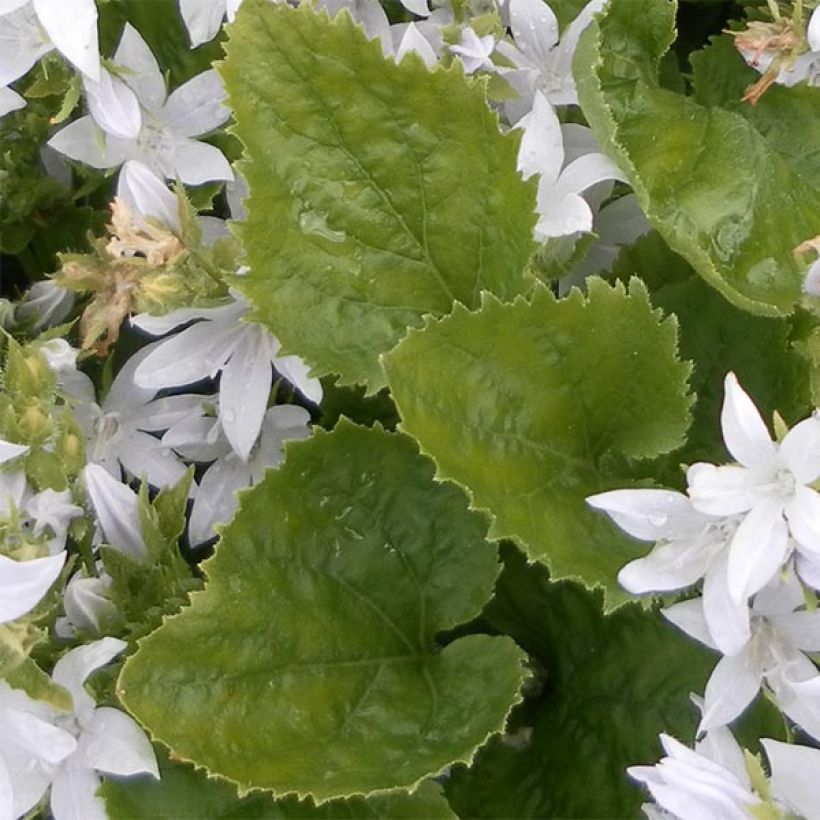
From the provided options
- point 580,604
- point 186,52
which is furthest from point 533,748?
point 186,52

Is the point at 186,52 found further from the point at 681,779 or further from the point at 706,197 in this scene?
the point at 681,779

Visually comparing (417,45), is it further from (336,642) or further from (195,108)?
(336,642)

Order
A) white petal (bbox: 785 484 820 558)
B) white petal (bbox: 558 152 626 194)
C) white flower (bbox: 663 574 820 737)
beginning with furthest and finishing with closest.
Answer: white petal (bbox: 558 152 626 194) → white flower (bbox: 663 574 820 737) → white petal (bbox: 785 484 820 558)

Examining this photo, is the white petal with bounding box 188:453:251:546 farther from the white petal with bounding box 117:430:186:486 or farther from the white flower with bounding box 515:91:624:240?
the white flower with bounding box 515:91:624:240

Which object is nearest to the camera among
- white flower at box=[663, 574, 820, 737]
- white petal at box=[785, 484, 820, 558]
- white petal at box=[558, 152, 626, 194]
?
white petal at box=[785, 484, 820, 558]

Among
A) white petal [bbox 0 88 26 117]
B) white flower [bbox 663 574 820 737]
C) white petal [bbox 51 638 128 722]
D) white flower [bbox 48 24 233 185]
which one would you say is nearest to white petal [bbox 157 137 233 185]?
white flower [bbox 48 24 233 185]

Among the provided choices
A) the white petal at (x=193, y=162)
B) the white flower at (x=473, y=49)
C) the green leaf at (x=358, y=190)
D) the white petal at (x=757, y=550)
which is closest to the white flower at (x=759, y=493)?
the white petal at (x=757, y=550)

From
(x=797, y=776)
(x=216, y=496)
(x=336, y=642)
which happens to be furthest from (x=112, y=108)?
(x=797, y=776)
